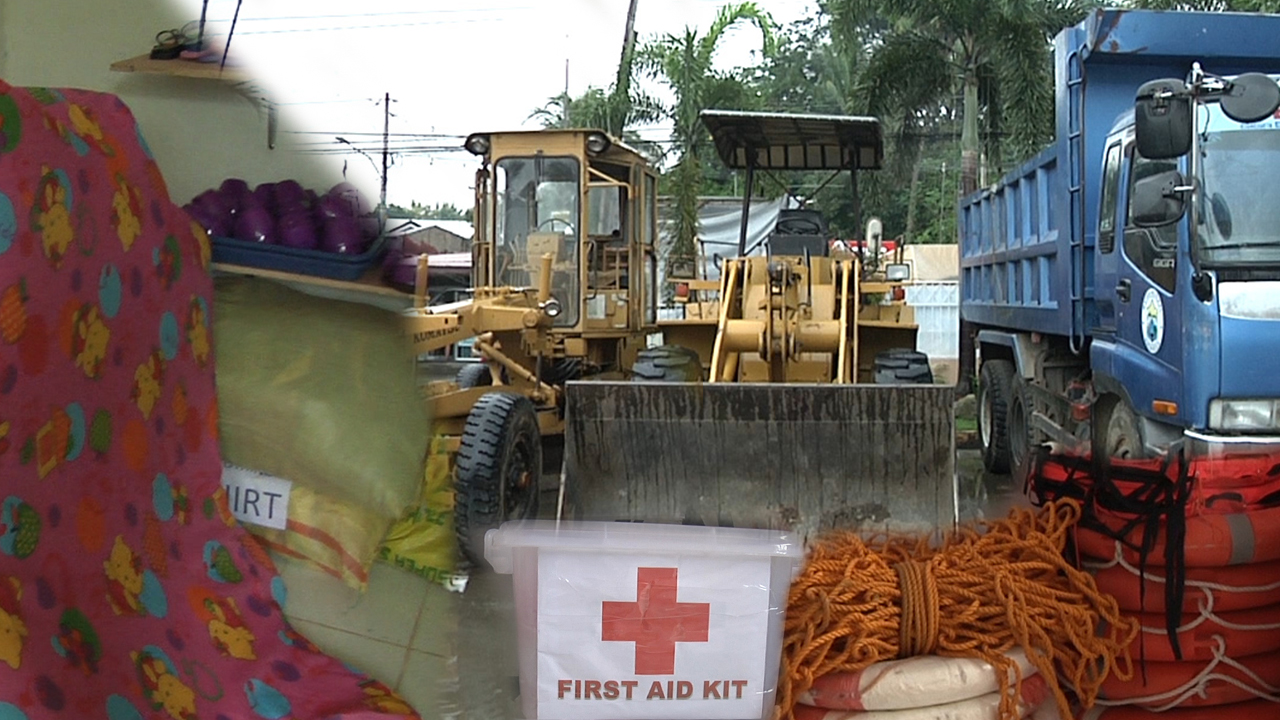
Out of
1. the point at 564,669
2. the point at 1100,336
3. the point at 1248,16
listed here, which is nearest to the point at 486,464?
the point at 564,669

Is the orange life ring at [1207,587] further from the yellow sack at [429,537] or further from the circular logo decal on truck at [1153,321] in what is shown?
the circular logo decal on truck at [1153,321]

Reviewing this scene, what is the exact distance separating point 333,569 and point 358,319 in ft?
1.82

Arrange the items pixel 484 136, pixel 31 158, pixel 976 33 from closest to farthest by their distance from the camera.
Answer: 1. pixel 31 158
2. pixel 484 136
3. pixel 976 33

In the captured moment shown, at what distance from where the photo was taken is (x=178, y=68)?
2354 millimetres

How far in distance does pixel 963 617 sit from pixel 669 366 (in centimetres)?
393

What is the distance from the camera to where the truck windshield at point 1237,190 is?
4.25 metres

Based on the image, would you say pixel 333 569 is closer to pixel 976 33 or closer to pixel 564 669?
pixel 564 669

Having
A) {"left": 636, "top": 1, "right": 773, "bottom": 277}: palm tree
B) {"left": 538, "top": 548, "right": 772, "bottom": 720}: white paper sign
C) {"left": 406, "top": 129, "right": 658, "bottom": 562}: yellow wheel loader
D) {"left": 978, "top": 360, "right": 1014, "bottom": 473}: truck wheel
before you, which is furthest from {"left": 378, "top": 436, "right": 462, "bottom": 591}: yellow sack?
{"left": 636, "top": 1, "right": 773, "bottom": 277}: palm tree

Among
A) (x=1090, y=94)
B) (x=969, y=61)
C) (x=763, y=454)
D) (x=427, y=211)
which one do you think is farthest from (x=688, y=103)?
(x=427, y=211)

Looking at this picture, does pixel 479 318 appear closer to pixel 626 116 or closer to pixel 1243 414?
pixel 1243 414

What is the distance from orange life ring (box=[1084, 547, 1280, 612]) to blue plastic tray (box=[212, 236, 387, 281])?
1842mm

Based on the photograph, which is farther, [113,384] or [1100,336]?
[1100,336]

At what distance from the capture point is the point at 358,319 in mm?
2559

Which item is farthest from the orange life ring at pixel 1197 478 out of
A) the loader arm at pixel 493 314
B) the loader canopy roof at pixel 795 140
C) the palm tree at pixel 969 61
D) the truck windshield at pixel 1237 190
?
the palm tree at pixel 969 61
